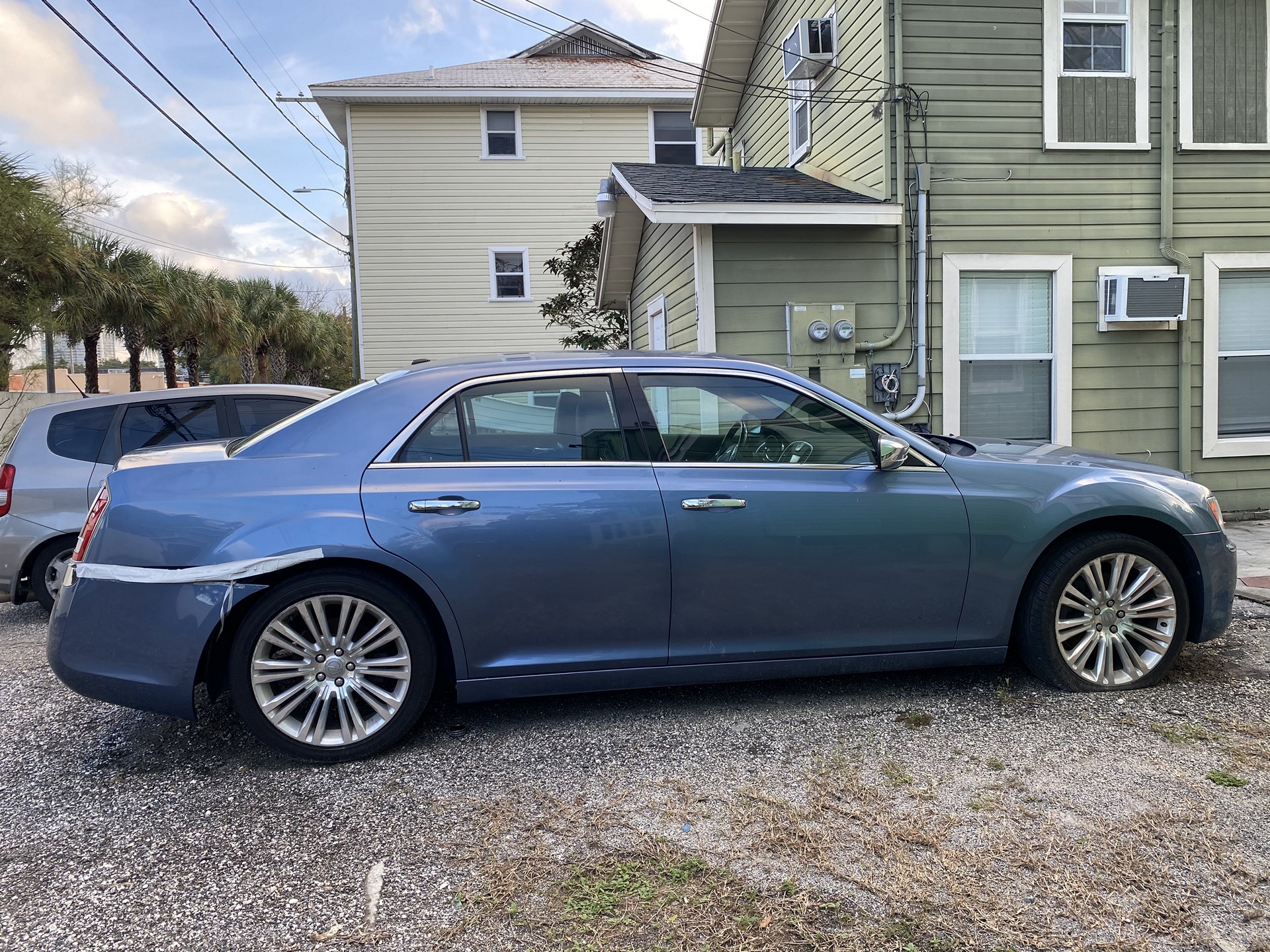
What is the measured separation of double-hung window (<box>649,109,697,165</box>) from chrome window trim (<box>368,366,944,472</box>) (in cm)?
1670

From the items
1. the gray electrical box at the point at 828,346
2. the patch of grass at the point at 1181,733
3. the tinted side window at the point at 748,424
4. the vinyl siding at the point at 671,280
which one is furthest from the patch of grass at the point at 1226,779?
the vinyl siding at the point at 671,280

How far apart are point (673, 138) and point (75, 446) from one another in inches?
627

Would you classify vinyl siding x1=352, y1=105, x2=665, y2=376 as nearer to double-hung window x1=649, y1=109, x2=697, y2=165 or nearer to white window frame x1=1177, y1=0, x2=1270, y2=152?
double-hung window x1=649, y1=109, x2=697, y2=165

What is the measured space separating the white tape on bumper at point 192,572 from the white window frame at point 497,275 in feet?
52.8

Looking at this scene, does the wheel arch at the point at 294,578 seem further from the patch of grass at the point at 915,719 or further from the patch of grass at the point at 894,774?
the patch of grass at the point at 915,719

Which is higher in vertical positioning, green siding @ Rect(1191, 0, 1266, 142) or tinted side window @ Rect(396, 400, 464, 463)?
green siding @ Rect(1191, 0, 1266, 142)

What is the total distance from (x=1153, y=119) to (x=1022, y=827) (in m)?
7.91

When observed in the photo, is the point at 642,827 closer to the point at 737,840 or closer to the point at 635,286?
the point at 737,840

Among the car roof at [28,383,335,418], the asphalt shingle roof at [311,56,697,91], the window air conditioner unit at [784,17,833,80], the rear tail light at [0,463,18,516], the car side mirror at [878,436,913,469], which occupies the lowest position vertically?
the rear tail light at [0,463,18,516]

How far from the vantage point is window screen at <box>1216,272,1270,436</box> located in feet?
28.8

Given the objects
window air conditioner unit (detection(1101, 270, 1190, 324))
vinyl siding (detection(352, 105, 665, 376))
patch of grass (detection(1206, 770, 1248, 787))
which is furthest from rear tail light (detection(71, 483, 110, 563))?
vinyl siding (detection(352, 105, 665, 376))

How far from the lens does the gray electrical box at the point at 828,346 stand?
26.3ft

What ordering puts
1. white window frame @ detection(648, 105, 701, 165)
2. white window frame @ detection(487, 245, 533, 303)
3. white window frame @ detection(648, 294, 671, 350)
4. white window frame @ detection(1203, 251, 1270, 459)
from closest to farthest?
1. white window frame @ detection(1203, 251, 1270, 459)
2. white window frame @ detection(648, 294, 671, 350)
3. white window frame @ detection(487, 245, 533, 303)
4. white window frame @ detection(648, 105, 701, 165)

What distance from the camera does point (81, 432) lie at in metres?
6.15
